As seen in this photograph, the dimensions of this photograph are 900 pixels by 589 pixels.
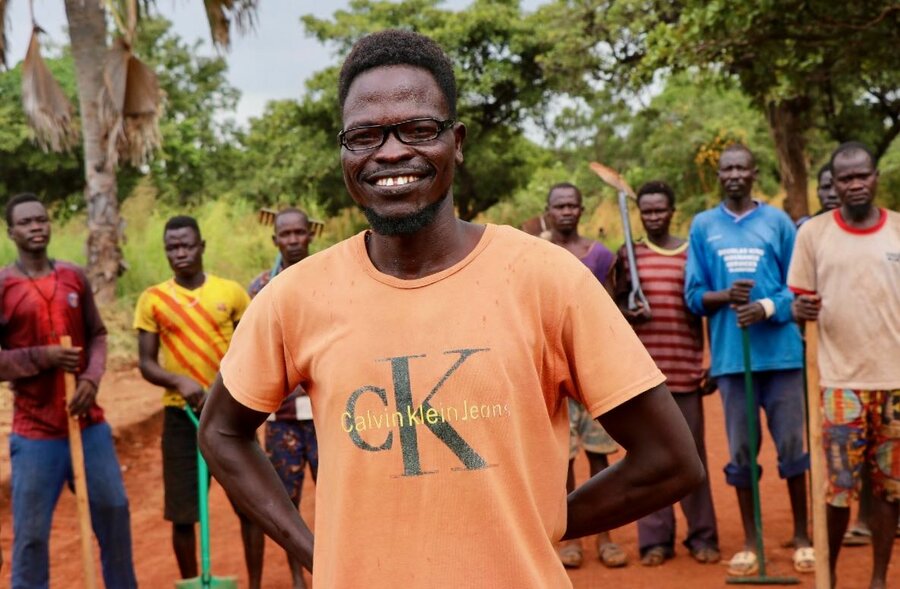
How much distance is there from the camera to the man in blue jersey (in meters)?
5.86

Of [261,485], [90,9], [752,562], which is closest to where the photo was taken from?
[261,485]

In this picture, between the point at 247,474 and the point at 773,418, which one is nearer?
the point at 247,474

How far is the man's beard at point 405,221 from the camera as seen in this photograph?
2.04 m

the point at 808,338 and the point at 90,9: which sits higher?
the point at 90,9

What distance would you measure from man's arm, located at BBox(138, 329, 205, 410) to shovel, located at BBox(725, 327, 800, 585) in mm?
2800

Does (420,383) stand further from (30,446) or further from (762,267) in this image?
(762,267)

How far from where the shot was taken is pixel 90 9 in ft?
40.4

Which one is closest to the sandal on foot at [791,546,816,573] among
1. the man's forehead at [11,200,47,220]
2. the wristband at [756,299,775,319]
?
the wristband at [756,299,775,319]

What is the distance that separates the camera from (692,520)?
6.18 metres

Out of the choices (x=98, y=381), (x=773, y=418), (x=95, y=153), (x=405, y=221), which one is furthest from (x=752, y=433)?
(x=95, y=153)

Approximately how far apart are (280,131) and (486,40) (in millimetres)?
4707

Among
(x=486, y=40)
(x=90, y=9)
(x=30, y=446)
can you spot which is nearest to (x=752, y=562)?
(x=30, y=446)

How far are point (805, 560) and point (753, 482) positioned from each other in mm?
478

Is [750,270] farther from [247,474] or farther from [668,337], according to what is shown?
[247,474]
